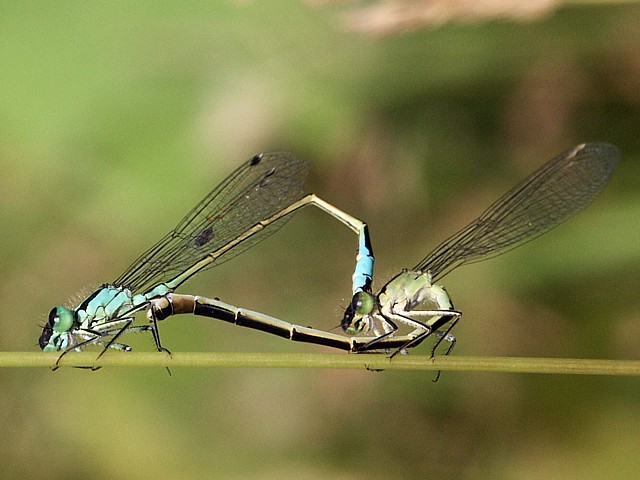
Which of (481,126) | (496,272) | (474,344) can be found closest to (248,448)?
(474,344)

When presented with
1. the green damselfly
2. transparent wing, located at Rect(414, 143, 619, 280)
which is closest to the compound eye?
the green damselfly

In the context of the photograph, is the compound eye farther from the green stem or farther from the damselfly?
the green stem

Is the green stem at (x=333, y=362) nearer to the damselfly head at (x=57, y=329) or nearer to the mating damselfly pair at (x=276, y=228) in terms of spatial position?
the mating damselfly pair at (x=276, y=228)

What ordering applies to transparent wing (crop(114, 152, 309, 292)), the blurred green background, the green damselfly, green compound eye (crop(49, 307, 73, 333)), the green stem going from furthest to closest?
the blurred green background, transparent wing (crop(114, 152, 309, 292)), the green damselfly, green compound eye (crop(49, 307, 73, 333)), the green stem

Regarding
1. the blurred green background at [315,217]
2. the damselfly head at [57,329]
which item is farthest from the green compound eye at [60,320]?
the blurred green background at [315,217]

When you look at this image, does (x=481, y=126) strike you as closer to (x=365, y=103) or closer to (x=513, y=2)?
(x=365, y=103)

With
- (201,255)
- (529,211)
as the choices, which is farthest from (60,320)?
(529,211)

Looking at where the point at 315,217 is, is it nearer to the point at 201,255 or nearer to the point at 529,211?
the point at 201,255

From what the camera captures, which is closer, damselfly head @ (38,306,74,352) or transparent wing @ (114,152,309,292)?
damselfly head @ (38,306,74,352)
